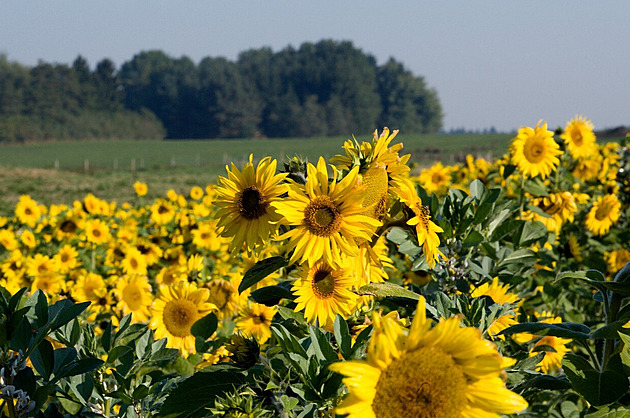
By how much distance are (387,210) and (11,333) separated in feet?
2.65

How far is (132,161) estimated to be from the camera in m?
51.3

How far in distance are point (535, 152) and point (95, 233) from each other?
354 cm

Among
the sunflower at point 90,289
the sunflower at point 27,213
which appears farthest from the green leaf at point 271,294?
the sunflower at point 27,213

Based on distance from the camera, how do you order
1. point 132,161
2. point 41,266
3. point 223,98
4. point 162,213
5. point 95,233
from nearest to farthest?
point 41,266, point 95,233, point 162,213, point 132,161, point 223,98

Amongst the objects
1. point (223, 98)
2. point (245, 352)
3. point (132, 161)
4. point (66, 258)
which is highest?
point (223, 98)

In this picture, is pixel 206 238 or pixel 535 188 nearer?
pixel 535 188

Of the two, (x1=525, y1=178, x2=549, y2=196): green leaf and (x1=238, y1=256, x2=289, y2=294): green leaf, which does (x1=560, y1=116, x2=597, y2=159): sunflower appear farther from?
(x1=238, y1=256, x2=289, y2=294): green leaf

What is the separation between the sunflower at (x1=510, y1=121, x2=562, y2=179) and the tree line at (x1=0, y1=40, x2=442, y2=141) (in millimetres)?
75436

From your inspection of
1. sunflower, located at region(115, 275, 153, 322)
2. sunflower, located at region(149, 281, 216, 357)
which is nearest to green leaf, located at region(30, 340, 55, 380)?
sunflower, located at region(149, 281, 216, 357)

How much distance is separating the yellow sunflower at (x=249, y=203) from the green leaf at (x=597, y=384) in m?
0.68

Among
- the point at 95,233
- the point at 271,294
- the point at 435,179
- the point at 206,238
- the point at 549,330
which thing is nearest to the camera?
the point at 549,330

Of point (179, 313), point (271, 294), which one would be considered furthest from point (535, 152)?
point (271, 294)

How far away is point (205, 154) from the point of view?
58906 mm

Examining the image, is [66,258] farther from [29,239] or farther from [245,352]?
[245,352]
